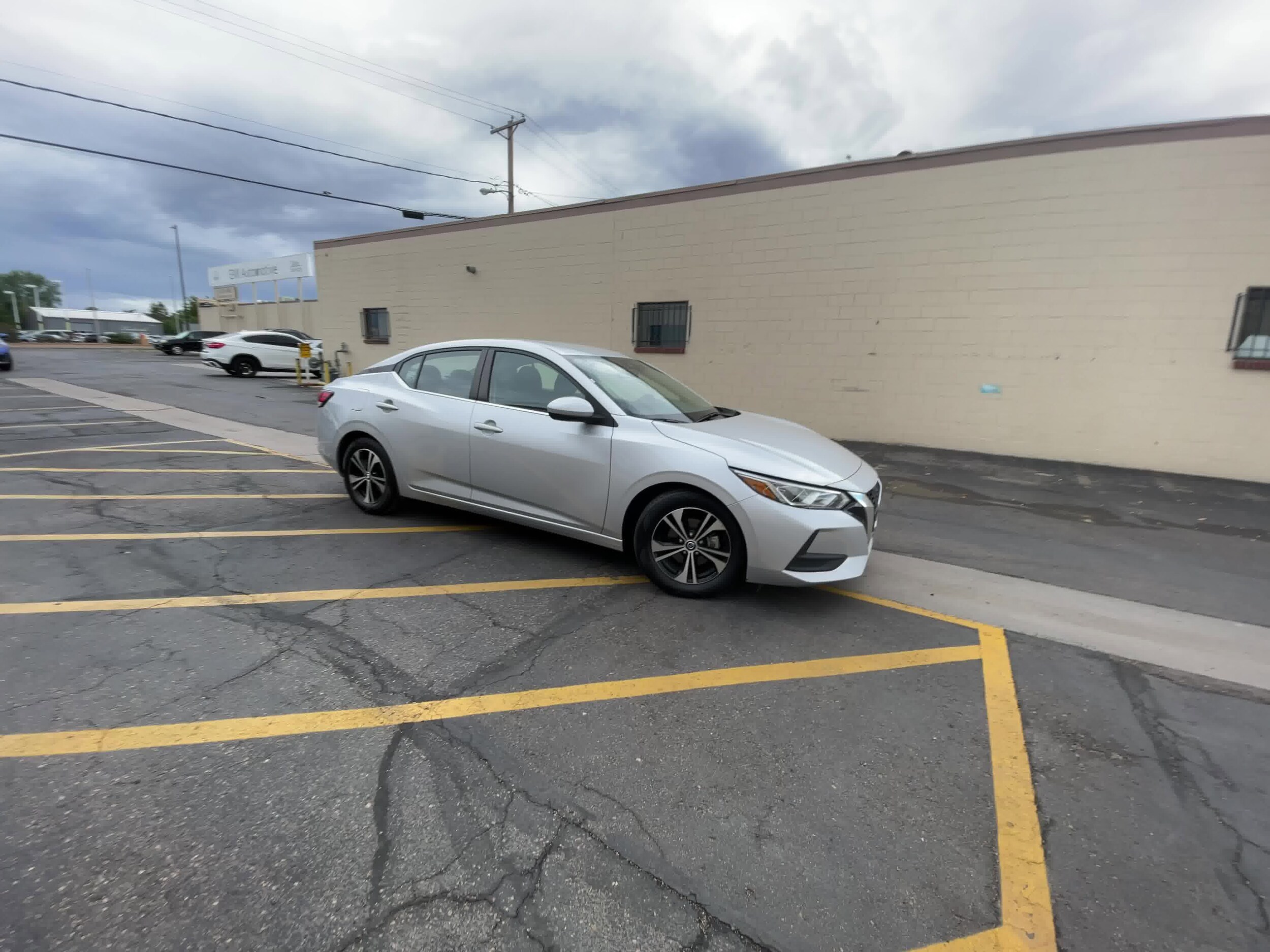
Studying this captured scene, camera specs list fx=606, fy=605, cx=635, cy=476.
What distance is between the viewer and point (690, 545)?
3.85m

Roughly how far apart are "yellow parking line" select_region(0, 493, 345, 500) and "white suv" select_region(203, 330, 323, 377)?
15.3 m

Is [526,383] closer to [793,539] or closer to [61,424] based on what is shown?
[793,539]

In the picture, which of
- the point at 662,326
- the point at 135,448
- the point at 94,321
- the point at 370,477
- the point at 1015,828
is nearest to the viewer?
the point at 1015,828

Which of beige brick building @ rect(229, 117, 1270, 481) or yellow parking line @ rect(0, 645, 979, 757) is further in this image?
beige brick building @ rect(229, 117, 1270, 481)

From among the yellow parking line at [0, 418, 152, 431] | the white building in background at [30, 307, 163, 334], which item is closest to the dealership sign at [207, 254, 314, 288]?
the yellow parking line at [0, 418, 152, 431]

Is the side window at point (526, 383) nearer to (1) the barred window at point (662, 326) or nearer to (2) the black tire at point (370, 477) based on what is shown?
(2) the black tire at point (370, 477)

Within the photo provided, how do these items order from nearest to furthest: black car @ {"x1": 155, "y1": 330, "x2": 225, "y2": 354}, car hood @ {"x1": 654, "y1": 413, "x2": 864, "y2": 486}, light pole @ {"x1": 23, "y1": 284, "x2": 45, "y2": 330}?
car hood @ {"x1": 654, "y1": 413, "x2": 864, "y2": 486}
black car @ {"x1": 155, "y1": 330, "x2": 225, "y2": 354}
light pole @ {"x1": 23, "y1": 284, "x2": 45, "y2": 330}

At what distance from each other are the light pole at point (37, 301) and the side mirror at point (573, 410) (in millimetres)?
105083

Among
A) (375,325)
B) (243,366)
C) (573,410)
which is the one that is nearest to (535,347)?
(573,410)

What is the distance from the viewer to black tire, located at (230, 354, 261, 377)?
20.6 metres

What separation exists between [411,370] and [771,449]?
3.20 meters

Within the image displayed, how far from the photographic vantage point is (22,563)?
420 cm

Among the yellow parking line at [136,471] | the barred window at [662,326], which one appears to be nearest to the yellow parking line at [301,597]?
the yellow parking line at [136,471]

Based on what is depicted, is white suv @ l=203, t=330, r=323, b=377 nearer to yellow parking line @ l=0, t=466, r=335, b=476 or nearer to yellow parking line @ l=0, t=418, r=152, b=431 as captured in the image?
yellow parking line @ l=0, t=418, r=152, b=431
